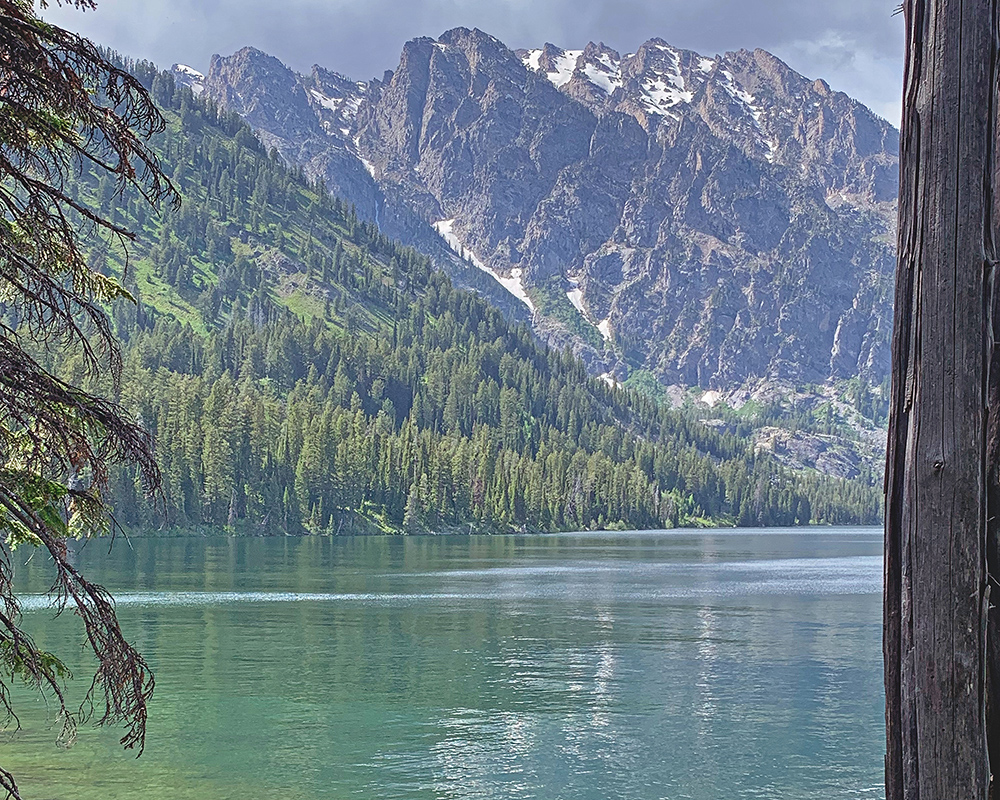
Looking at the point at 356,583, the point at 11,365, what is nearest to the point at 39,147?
the point at 11,365

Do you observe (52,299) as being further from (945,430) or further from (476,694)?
(476,694)

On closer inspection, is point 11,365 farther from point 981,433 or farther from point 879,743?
point 879,743

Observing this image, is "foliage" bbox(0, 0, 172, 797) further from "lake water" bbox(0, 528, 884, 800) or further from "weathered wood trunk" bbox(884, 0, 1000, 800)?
"lake water" bbox(0, 528, 884, 800)

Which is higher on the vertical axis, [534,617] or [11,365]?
[11,365]

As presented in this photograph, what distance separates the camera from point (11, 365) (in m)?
12.5

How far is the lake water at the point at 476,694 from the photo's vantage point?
3397 centimetres

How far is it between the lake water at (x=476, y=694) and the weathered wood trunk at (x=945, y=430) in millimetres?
29187

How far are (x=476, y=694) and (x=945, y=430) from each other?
44.7m

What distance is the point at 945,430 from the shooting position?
4688 mm

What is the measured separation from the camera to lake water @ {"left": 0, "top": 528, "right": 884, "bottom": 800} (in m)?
34.0

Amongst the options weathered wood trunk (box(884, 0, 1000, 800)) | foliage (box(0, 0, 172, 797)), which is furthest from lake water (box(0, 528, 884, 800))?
weathered wood trunk (box(884, 0, 1000, 800))

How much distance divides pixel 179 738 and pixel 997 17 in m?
38.3

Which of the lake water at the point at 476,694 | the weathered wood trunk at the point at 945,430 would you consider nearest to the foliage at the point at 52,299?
the weathered wood trunk at the point at 945,430

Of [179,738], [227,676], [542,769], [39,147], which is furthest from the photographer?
[227,676]
